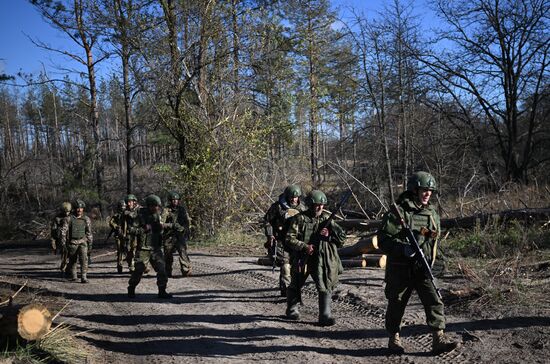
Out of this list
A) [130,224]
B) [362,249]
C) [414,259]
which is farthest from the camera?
[130,224]

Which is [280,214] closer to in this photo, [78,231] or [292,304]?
[292,304]

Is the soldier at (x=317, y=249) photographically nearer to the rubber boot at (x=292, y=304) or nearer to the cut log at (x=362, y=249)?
the rubber boot at (x=292, y=304)

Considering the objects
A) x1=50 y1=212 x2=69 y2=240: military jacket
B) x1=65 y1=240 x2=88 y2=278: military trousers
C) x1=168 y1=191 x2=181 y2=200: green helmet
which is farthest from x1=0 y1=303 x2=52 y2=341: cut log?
x1=50 y1=212 x2=69 y2=240: military jacket

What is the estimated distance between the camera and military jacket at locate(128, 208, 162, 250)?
9203mm

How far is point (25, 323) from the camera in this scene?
5590mm

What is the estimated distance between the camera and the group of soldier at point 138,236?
→ 920 centimetres

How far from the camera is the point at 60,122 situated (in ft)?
191

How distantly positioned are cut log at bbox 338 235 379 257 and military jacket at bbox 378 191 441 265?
5.08 meters

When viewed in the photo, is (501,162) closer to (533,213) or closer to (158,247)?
(533,213)

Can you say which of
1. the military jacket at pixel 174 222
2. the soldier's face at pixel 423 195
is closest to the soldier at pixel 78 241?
the military jacket at pixel 174 222

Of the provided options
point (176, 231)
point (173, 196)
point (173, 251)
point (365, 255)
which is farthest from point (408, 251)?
point (173, 251)

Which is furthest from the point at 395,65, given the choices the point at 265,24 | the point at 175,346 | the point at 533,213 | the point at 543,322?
the point at 175,346

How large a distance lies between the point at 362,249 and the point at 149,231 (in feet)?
15.6

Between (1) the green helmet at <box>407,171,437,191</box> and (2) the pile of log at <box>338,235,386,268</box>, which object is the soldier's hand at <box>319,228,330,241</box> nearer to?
(1) the green helmet at <box>407,171,437,191</box>
